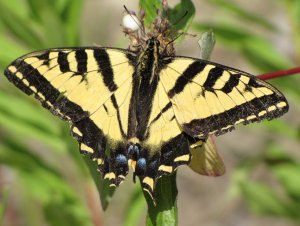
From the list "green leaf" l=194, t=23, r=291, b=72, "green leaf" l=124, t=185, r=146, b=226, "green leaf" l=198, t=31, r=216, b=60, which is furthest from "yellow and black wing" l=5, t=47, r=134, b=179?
"green leaf" l=194, t=23, r=291, b=72

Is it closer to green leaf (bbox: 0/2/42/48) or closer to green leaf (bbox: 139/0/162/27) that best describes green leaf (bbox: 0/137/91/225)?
green leaf (bbox: 0/2/42/48)

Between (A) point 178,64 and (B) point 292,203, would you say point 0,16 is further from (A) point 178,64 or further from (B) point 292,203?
(B) point 292,203

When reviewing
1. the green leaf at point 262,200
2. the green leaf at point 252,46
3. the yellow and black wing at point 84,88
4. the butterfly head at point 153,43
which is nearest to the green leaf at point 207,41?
the butterfly head at point 153,43

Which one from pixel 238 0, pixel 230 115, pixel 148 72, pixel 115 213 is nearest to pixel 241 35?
pixel 148 72

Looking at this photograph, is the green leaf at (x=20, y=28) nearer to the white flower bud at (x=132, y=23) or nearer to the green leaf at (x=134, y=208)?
the white flower bud at (x=132, y=23)

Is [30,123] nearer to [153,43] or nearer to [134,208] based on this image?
[134,208]

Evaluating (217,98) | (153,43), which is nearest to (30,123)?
(153,43)
